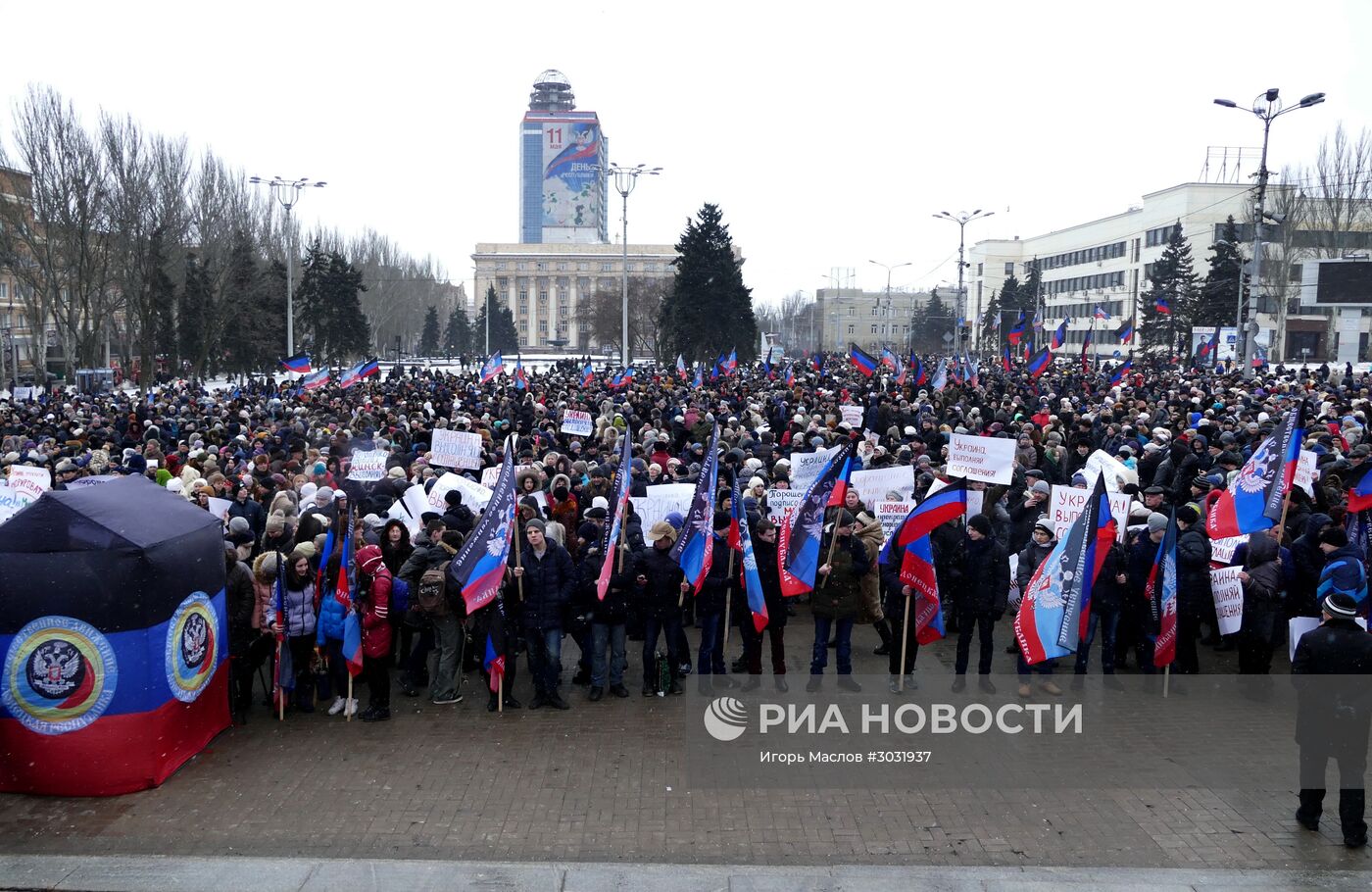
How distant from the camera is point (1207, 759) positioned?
7234 millimetres

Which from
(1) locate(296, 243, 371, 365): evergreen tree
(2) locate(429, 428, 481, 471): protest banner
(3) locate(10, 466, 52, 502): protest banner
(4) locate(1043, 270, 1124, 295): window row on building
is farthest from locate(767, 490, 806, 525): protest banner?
(4) locate(1043, 270, 1124, 295): window row on building

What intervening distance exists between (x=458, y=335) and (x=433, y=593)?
99035 mm

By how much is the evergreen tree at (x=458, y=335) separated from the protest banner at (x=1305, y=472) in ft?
309

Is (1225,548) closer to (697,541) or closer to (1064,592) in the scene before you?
(1064,592)

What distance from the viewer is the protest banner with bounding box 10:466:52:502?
35.8 ft

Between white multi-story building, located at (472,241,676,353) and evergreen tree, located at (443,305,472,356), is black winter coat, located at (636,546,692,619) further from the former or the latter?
white multi-story building, located at (472,241,676,353)

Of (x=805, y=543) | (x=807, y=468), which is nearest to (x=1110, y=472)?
(x=807, y=468)

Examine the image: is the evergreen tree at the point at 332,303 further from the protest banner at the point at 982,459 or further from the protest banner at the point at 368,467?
the protest banner at the point at 982,459

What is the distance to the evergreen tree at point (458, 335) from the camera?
102000 mm

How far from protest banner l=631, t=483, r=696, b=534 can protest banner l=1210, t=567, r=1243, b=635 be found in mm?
5043

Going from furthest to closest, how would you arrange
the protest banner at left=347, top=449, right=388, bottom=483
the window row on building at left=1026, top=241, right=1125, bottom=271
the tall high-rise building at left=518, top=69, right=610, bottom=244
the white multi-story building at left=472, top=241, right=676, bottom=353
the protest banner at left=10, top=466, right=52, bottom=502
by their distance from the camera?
the tall high-rise building at left=518, top=69, right=610, bottom=244, the white multi-story building at left=472, top=241, right=676, bottom=353, the window row on building at left=1026, top=241, right=1125, bottom=271, the protest banner at left=347, top=449, right=388, bottom=483, the protest banner at left=10, top=466, right=52, bottom=502

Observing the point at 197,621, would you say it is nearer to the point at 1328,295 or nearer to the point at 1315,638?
the point at 1315,638

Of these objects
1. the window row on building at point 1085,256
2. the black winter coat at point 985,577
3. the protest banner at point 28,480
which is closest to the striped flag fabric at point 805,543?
the black winter coat at point 985,577

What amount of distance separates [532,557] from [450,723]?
4.64ft
